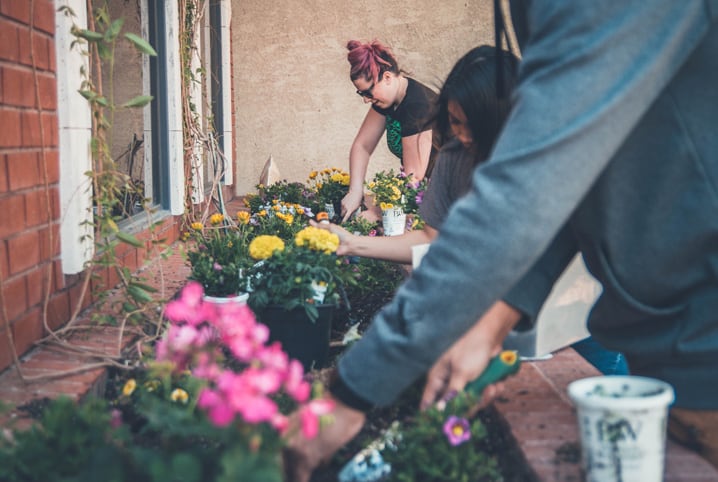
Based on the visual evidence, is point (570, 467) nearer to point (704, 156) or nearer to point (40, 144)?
point (704, 156)

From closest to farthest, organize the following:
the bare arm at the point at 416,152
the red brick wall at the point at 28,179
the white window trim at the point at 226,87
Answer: the red brick wall at the point at 28,179
the bare arm at the point at 416,152
the white window trim at the point at 226,87

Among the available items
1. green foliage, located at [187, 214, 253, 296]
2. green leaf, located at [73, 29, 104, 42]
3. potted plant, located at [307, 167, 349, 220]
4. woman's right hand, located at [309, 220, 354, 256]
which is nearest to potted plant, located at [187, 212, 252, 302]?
green foliage, located at [187, 214, 253, 296]

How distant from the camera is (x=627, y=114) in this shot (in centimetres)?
110

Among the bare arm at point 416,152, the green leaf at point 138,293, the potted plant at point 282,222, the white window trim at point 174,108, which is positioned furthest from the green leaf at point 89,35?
the bare arm at point 416,152

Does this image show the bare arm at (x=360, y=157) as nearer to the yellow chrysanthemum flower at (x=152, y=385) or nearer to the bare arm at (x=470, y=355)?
the yellow chrysanthemum flower at (x=152, y=385)

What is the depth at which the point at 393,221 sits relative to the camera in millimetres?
4402

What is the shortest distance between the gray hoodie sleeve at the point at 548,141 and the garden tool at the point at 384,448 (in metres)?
0.51

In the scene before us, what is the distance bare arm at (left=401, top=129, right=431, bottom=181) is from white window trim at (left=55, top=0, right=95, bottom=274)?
8.03 ft

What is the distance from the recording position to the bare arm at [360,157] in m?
4.43

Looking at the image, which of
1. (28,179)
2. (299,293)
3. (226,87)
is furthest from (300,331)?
(226,87)

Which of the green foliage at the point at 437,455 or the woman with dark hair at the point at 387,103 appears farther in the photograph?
the woman with dark hair at the point at 387,103

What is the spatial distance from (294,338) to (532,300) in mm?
1190

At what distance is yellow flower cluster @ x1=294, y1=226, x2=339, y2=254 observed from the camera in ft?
8.93

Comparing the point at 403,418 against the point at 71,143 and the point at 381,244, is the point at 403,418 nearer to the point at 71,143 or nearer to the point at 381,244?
the point at 381,244
